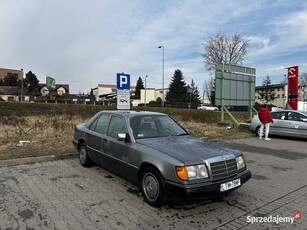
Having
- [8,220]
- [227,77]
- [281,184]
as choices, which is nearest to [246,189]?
[281,184]

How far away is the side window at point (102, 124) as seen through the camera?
19.8 feet

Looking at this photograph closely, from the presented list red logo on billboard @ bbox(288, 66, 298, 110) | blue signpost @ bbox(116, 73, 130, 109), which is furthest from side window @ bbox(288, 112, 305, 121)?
blue signpost @ bbox(116, 73, 130, 109)

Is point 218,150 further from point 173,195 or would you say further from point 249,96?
point 249,96

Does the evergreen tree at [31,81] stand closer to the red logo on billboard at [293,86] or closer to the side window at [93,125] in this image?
the red logo on billboard at [293,86]

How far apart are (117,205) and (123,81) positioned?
21.3 feet

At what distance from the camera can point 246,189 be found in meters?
5.30

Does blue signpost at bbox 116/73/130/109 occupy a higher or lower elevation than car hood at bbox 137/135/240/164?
higher

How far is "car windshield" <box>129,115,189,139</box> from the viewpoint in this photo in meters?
5.21

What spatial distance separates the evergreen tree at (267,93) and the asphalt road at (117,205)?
81189 mm

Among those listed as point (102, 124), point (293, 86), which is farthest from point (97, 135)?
point (293, 86)

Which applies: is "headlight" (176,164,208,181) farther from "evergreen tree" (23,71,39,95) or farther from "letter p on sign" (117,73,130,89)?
"evergreen tree" (23,71,39,95)

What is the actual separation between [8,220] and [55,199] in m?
0.91

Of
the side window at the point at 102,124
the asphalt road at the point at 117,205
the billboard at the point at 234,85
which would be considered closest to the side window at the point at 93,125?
the side window at the point at 102,124

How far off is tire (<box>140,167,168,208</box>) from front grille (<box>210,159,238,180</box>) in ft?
2.61
